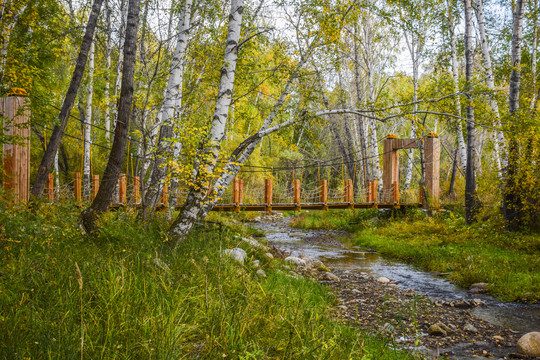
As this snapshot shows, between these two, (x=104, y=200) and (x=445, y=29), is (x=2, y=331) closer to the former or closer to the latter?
(x=104, y=200)

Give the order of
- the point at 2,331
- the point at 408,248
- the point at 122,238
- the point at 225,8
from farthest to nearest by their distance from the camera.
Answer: the point at 408,248, the point at 225,8, the point at 122,238, the point at 2,331

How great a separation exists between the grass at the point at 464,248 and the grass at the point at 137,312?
264 cm

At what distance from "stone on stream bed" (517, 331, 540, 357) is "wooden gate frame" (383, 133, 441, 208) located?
717 centimetres

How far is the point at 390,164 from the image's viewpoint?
10.2 metres

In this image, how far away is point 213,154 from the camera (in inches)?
137

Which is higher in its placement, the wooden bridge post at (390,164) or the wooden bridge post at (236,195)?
the wooden bridge post at (390,164)

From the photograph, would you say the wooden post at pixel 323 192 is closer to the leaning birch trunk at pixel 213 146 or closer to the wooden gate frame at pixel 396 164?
the wooden gate frame at pixel 396 164

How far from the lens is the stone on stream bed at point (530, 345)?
2410 millimetres

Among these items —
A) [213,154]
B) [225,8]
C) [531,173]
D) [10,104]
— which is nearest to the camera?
[213,154]

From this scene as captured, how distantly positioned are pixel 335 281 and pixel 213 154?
7.36 ft

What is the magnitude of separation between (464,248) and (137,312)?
18.5ft

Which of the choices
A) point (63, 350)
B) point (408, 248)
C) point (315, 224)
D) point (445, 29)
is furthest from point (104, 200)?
point (445, 29)

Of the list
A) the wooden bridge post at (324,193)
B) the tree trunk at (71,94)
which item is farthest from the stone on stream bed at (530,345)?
the wooden bridge post at (324,193)

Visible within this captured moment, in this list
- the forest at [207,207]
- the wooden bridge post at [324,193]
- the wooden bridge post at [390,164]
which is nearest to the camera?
the forest at [207,207]
